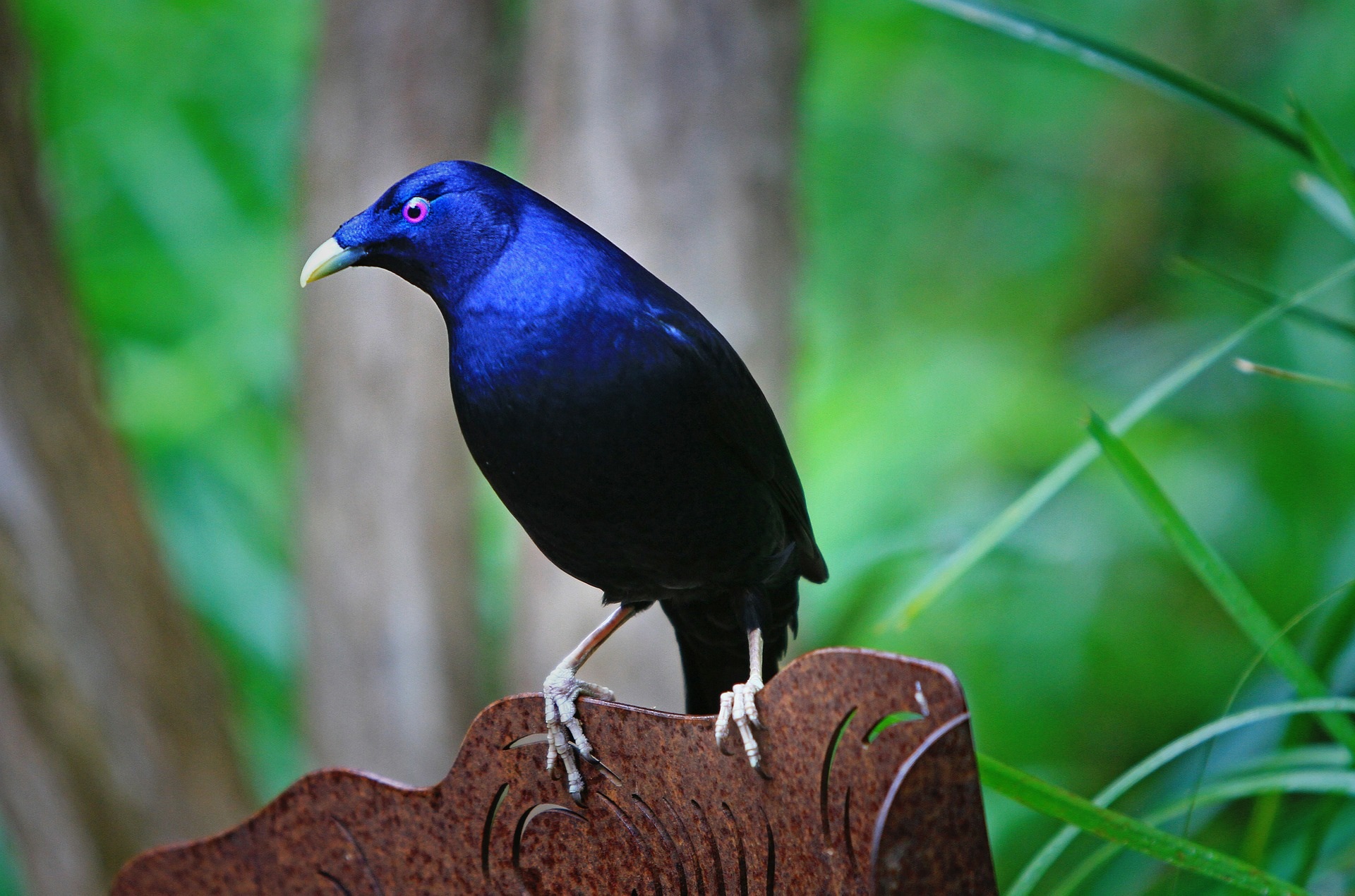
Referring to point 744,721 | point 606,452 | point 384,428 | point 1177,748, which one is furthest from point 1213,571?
A: point 384,428

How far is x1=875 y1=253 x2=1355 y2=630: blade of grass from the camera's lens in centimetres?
150

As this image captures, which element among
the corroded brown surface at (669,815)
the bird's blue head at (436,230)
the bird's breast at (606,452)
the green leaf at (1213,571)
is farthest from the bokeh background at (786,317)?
the bird's blue head at (436,230)

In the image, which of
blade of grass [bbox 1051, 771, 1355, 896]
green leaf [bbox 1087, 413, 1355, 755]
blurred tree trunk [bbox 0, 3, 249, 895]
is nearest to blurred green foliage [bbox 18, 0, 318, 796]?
blurred tree trunk [bbox 0, 3, 249, 895]

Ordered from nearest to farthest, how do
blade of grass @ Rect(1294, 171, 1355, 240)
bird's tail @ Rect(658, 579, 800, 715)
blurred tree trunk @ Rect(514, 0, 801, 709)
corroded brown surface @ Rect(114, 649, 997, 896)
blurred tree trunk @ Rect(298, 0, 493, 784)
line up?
corroded brown surface @ Rect(114, 649, 997, 896)
bird's tail @ Rect(658, 579, 800, 715)
blade of grass @ Rect(1294, 171, 1355, 240)
blurred tree trunk @ Rect(514, 0, 801, 709)
blurred tree trunk @ Rect(298, 0, 493, 784)

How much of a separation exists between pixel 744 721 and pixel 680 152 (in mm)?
1924

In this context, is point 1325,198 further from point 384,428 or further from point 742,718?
point 384,428

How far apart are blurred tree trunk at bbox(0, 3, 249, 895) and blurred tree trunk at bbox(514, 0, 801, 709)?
3.81 feet

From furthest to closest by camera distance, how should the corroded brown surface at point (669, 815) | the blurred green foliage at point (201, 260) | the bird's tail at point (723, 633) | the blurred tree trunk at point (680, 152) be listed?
the blurred green foliage at point (201, 260), the blurred tree trunk at point (680, 152), the bird's tail at point (723, 633), the corroded brown surface at point (669, 815)

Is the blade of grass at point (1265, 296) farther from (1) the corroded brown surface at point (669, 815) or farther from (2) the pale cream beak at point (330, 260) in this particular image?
(2) the pale cream beak at point (330, 260)

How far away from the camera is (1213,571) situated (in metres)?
1.33

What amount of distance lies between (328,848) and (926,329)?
155 inches

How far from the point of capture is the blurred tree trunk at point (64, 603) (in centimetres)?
278

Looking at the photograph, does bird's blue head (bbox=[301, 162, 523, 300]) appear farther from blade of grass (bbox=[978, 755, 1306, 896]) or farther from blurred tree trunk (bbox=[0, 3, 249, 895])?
blurred tree trunk (bbox=[0, 3, 249, 895])

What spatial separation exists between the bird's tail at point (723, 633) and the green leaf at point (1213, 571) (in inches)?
17.8
